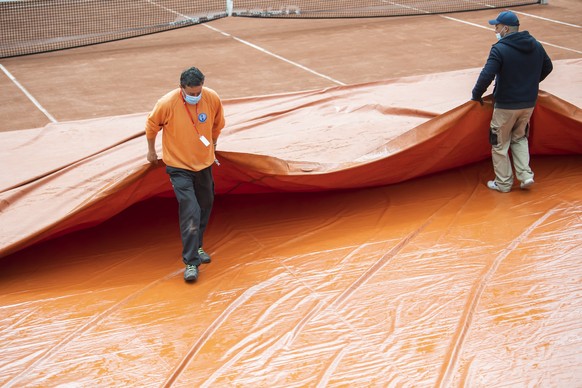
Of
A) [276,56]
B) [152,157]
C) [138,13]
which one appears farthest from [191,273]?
[138,13]

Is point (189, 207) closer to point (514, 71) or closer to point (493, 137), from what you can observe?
point (493, 137)

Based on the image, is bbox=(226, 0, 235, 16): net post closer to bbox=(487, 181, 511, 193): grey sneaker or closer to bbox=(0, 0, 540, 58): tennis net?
bbox=(0, 0, 540, 58): tennis net

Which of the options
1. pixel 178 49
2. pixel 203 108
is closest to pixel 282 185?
pixel 203 108

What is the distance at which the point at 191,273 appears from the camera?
562 centimetres

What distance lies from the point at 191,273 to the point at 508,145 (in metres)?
3.17

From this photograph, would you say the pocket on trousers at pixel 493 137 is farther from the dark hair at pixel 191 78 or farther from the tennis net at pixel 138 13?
the tennis net at pixel 138 13

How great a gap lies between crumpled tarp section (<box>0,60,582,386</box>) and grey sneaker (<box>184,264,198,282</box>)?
8cm

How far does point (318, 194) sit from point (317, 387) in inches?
111

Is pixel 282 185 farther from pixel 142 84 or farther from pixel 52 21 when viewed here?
pixel 52 21

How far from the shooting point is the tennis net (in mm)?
14430

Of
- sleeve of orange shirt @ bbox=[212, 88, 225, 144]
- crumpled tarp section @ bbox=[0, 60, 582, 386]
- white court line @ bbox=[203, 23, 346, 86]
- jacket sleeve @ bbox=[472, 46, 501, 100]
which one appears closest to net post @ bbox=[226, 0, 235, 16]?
white court line @ bbox=[203, 23, 346, 86]

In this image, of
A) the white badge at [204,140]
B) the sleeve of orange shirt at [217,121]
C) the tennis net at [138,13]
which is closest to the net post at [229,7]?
the tennis net at [138,13]

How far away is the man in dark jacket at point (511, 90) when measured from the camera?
21.4 feet

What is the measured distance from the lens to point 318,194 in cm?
709
